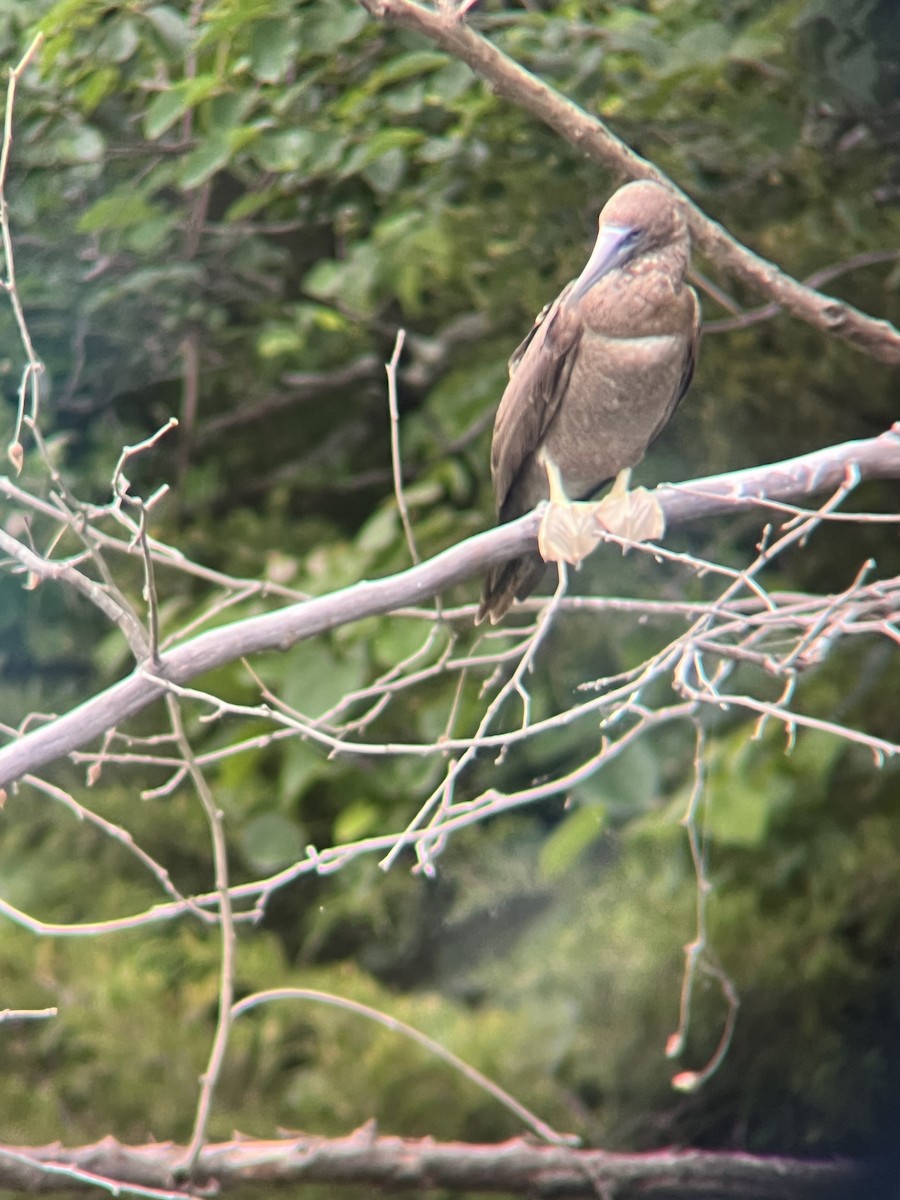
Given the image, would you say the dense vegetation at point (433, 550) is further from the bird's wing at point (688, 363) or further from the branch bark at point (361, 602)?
the branch bark at point (361, 602)

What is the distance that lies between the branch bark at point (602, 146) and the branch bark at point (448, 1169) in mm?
859

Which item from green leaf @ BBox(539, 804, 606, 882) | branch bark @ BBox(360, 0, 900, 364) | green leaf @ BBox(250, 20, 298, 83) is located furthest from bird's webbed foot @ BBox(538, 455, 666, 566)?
green leaf @ BBox(250, 20, 298, 83)

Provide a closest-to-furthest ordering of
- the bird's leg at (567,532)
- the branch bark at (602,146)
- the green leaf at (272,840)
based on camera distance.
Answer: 1. the bird's leg at (567,532)
2. the branch bark at (602,146)
3. the green leaf at (272,840)

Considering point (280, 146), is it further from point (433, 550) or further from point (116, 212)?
point (433, 550)

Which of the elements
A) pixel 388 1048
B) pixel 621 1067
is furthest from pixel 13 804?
pixel 621 1067

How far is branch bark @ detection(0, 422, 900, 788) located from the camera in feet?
2.73

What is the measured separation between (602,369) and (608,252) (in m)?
0.12

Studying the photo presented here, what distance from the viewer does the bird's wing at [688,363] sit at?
3.46 ft

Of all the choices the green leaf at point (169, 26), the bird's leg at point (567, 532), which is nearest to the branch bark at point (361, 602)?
the bird's leg at point (567, 532)

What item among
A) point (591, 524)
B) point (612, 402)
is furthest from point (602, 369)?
point (591, 524)

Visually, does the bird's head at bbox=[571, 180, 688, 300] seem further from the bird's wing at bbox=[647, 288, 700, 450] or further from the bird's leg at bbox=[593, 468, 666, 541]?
the bird's leg at bbox=[593, 468, 666, 541]

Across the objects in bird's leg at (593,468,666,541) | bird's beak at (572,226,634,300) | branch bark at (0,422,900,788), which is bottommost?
bird's leg at (593,468,666,541)

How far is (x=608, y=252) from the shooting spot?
974mm

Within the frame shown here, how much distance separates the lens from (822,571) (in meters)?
1.54
